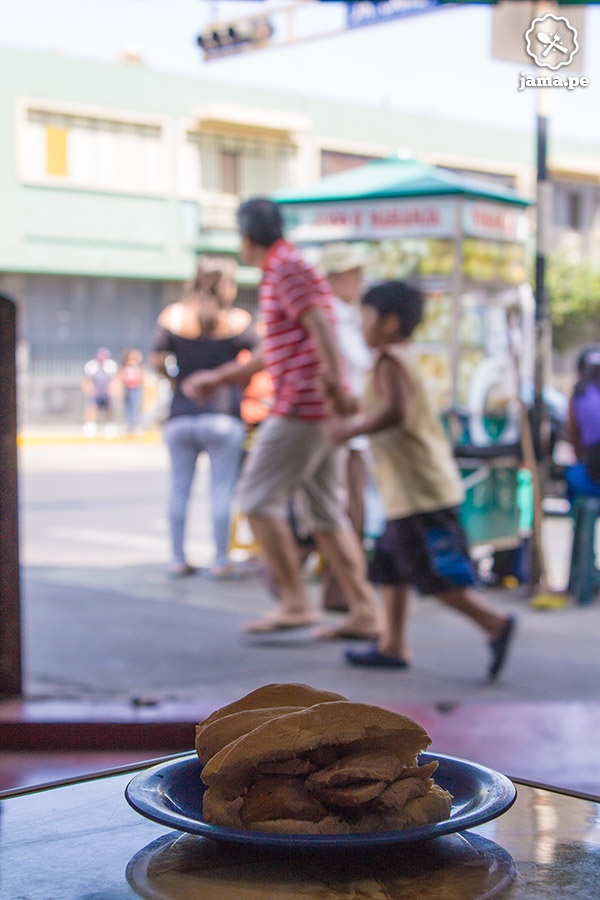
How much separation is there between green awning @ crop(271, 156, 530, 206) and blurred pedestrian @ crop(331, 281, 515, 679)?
9.22 feet

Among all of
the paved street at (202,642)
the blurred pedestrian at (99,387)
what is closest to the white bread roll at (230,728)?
the paved street at (202,642)

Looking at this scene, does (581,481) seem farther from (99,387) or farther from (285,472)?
(99,387)

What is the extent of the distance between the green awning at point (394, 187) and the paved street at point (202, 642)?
2484 millimetres

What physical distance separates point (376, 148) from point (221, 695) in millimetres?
33303

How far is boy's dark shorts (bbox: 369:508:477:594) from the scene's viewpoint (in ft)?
15.3

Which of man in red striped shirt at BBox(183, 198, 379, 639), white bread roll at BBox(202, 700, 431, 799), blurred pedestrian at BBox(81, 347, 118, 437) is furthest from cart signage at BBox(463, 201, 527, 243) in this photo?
blurred pedestrian at BBox(81, 347, 118, 437)

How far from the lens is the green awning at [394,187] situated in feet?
25.0

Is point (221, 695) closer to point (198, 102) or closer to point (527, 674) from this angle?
point (527, 674)

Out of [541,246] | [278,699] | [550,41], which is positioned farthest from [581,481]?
[278,699]

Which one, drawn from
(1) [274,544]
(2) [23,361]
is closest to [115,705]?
(1) [274,544]

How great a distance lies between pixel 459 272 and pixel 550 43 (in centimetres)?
476

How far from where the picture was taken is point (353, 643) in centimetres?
541

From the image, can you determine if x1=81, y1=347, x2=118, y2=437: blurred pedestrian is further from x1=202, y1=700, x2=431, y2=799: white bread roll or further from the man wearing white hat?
x1=202, y1=700, x2=431, y2=799: white bread roll

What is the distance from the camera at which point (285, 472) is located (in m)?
5.30
